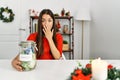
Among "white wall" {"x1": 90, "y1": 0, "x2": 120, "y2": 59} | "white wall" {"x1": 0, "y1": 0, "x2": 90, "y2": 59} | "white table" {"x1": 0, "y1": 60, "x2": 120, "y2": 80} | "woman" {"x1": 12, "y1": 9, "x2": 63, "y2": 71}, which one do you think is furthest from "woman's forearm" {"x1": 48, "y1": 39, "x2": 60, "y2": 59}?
"white wall" {"x1": 0, "y1": 0, "x2": 90, "y2": 59}

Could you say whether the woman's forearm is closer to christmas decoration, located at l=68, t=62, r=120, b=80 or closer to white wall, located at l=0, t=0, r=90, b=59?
christmas decoration, located at l=68, t=62, r=120, b=80

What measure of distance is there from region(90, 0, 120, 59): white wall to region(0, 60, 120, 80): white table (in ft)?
6.47

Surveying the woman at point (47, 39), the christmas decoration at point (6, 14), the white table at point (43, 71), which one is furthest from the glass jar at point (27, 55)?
the christmas decoration at point (6, 14)

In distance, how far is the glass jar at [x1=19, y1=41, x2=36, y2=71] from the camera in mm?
1418

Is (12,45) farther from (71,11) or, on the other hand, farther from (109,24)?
(109,24)

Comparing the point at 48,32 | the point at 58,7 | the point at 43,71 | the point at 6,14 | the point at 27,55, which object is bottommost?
the point at 43,71

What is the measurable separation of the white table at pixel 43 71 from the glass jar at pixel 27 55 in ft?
0.13

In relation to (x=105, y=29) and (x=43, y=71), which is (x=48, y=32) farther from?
(x=105, y=29)

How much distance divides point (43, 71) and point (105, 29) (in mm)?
2751

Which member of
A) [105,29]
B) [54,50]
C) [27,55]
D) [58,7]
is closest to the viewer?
[27,55]

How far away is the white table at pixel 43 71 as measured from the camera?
4.42ft

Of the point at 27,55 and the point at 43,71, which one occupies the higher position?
the point at 27,55

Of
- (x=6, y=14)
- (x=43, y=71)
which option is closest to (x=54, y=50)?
(x=43, y=71)

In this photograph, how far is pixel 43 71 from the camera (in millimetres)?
1476
